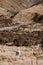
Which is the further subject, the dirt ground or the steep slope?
the steep slope

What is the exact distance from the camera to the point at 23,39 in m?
10.6

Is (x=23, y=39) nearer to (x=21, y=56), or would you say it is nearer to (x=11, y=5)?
(x=21, y=56)

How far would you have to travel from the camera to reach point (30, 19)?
1383 centimetres

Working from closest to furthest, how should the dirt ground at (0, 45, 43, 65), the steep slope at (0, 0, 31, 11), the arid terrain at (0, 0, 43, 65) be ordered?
the dirt ground at (0, 45, 43, 65) → the arid terrain at (0, 0, 43, 65) → the steep slope at (0, 0, 31, 11)

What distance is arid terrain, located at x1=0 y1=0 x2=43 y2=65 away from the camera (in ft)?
28.1

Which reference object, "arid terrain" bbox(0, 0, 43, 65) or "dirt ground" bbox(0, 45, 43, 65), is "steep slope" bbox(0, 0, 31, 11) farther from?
"dirt ground" bbox(0, 45, 43, 65)

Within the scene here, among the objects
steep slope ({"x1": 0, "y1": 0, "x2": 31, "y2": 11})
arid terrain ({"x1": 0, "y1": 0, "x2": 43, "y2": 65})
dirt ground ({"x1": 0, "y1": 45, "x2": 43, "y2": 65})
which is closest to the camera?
dirt ground ({"x1": 0, "y1": 45, "x2": 43, "y2": 65})

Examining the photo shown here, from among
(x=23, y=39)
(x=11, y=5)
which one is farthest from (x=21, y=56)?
(x=11, y=5)

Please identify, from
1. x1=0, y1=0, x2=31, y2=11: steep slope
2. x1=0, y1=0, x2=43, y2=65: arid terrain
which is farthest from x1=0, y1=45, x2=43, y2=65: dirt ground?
Answer: x1=0, y1=0, x2=31, y2=11: steep slope

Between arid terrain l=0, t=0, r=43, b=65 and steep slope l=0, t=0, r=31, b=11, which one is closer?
arid terrain l=0, t=0, r=43, b=65

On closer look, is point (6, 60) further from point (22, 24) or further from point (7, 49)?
point (22, 24)

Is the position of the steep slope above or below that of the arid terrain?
above

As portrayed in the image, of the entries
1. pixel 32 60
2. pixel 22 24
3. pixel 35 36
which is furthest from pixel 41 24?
pixel 32 60

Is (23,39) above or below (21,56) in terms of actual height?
above
